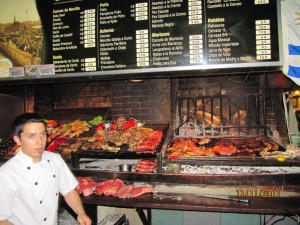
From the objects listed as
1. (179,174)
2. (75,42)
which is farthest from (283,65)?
(75,42)

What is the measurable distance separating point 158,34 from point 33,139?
2250mm

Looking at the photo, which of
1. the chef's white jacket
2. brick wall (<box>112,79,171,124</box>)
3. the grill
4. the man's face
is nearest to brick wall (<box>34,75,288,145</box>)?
brick wall (<box>112,79,171,124</box>)

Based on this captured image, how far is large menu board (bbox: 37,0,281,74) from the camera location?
9.95ft

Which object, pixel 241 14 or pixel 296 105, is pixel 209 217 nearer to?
pixel 241 14

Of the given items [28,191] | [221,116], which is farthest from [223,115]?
[28,191]

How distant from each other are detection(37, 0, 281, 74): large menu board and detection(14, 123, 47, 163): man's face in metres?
1.15

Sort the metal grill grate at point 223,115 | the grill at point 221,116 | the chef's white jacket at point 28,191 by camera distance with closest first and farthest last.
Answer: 1. the chef's white jacket at point 28,191
2. the grill at point 221,116
3. the metal grill grate at point 223,115

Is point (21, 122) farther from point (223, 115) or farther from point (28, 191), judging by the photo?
point (223, 115)

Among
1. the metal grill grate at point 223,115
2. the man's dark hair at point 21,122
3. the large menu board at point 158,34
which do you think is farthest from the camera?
the metal grill grate at point 223,115

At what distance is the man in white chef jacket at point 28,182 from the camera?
8.72 ft

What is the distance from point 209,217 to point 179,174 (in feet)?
3.92

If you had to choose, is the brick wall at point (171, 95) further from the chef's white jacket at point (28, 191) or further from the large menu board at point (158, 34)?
the chef's white jacket at point (28, 191)

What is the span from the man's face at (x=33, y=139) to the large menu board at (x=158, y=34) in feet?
3.76

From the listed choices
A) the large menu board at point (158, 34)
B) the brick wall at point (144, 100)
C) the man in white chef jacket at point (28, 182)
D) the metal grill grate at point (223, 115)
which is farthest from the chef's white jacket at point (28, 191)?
the metal grill grate at point (223, 115)
